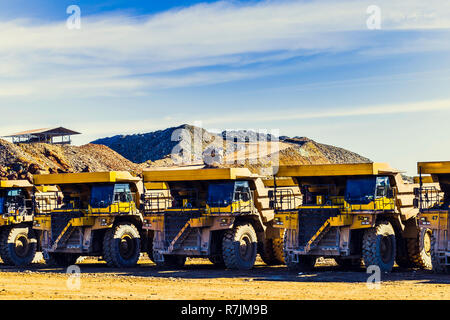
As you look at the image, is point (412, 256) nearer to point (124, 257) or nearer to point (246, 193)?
point (246, 193)

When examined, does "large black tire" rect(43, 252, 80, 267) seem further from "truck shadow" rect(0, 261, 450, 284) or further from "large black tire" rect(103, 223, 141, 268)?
"large black tire" rect(103, 223, 141, 268)

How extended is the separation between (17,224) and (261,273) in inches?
433

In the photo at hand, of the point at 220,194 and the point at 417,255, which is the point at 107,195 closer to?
the point at 220,194

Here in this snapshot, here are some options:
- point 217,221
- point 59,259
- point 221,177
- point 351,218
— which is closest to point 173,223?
point 217,221

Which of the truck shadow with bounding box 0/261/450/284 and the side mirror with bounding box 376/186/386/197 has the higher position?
the side mirror with bounding box 376/186/386/197

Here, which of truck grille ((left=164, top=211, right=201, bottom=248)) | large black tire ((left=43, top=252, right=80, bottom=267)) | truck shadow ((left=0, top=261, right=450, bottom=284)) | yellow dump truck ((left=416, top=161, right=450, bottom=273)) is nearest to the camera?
truck shadow ((left=0, top=261, right=450, bottom=284))

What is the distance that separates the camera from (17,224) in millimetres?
30016

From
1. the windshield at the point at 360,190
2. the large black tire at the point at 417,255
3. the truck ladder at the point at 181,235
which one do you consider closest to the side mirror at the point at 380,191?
the windshield at the point at 360,190

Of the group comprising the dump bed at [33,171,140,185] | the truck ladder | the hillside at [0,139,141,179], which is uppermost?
the hillside at [0,139,141,179]

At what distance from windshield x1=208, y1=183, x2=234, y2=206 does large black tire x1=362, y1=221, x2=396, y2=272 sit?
15.8 feet

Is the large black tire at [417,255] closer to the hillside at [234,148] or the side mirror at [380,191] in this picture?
the side mirror at [380,191]

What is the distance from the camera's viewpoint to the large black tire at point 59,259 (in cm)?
2851

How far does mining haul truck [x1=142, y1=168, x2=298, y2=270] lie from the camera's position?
82.5 ft

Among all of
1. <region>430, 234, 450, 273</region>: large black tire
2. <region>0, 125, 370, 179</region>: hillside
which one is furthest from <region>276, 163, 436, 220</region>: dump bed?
<region>0, 125, 370, 179</region>: hillside
